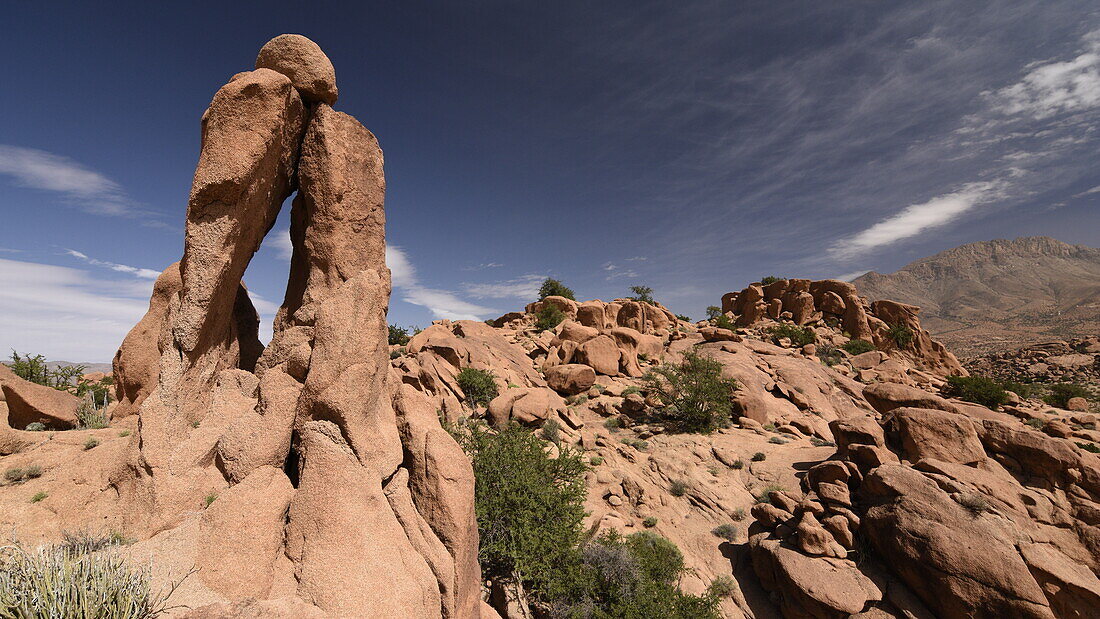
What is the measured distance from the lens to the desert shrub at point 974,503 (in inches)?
407

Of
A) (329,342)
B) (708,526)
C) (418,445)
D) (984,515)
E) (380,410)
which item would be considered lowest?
(708,526)

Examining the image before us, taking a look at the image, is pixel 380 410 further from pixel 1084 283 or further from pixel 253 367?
pixel 1084 283

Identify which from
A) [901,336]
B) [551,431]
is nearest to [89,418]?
[551,431]

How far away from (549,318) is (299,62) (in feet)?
114

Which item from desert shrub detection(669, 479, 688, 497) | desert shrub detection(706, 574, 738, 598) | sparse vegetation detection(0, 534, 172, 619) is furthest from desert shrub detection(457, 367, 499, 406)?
sparse vegetation detection(0, 534, 172, 619)

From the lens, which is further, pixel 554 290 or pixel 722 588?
pixel 554 290

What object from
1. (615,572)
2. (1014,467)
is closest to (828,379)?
(1014,467)

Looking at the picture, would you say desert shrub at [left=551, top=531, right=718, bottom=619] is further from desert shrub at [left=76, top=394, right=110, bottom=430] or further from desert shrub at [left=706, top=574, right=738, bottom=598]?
desert shrub at [left=76, top=394, right=110, bottom=430]

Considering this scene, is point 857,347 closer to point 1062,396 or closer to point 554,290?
point 1062,396

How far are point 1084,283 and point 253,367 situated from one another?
224 m

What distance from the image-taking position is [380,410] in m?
7.62

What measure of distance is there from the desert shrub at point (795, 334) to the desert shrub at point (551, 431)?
3123 centimetres

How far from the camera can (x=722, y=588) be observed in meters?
12.4

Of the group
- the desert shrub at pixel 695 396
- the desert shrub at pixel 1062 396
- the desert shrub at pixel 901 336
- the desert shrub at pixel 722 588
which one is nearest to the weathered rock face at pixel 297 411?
the desert shrub at pixel 722 588
